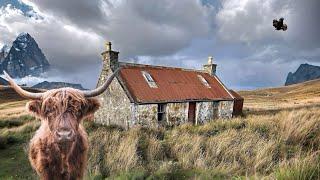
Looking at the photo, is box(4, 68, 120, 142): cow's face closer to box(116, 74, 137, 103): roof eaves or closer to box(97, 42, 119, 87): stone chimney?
box(116, 74, 137, 103): roof eaves

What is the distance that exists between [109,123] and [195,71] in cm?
963

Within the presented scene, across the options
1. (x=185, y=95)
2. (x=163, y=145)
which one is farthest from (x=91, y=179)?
(x=185, y=95)

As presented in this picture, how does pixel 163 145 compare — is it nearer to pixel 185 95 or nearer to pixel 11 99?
pixel 185 95

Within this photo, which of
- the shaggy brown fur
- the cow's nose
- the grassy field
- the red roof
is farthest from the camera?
the red roof

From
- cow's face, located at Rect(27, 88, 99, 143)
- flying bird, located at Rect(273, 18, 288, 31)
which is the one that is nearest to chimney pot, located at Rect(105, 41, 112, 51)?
flying bird, located at Rect(273, 18, 288, 31)

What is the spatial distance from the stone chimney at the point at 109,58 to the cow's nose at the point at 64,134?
65.7 ft

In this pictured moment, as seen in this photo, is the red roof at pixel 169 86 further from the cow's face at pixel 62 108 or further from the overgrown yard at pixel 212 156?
the cow's face at pixel 62 108

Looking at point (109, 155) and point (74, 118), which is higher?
point (74, 118)

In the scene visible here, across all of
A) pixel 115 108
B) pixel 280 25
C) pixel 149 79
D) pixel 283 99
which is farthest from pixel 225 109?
pixel 283 99

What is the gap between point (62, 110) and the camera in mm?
3191

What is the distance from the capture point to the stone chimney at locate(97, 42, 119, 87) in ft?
75.3

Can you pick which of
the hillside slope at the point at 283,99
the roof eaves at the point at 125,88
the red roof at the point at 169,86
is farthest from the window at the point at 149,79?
the hillside slope at the point at 283,99

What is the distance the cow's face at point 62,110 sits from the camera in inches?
121

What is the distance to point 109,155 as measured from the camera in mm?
8734
